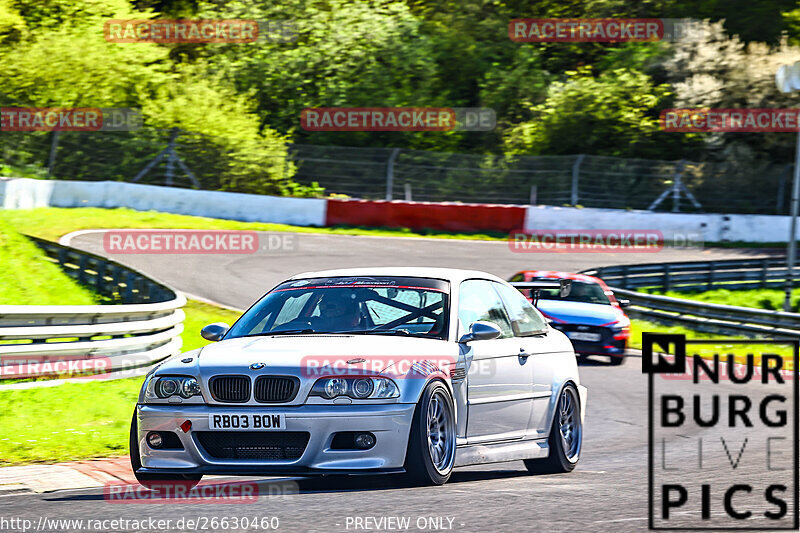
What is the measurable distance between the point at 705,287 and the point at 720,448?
16028mm

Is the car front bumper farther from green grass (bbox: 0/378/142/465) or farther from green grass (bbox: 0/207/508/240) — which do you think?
green grass (bbox: 0/207/508/240)

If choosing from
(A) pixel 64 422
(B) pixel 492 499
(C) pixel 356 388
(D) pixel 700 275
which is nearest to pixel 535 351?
(B) pixel 492 499

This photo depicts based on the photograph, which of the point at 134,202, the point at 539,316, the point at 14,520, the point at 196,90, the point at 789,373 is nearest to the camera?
the point at 14,520

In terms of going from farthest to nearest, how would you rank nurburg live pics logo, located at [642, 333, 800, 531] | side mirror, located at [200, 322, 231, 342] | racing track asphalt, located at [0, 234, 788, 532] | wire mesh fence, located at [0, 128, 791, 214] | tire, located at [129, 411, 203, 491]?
1. wire mesh fence, located at [0, 128, 791, 214]
2. side mirror, located at [200, 322, 231, 342]
3. tire, located at [129, 411, 203, 491]
4. nurburg live pics logo, located at [642, 333, 800, 531]
5. racing track asphalt, located at [0, 234, 788, 532]

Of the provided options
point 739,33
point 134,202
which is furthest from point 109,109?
point 739,33

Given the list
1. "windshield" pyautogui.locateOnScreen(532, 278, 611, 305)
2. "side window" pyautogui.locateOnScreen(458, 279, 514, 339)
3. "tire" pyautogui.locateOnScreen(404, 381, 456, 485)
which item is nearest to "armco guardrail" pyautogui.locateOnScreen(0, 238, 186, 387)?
"side window" pyautogui.locateOnScreen(458, 279, 514, 339)

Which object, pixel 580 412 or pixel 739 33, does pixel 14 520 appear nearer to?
pixel 580 412

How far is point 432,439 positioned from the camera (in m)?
7.25

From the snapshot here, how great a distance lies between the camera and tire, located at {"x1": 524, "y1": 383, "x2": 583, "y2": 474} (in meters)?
8.90

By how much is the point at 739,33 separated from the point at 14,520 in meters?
38.9

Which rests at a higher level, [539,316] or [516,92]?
[516,92]

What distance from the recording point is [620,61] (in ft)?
141

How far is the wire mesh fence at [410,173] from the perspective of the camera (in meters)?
33.1

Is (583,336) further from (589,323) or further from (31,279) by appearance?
(31,279)
